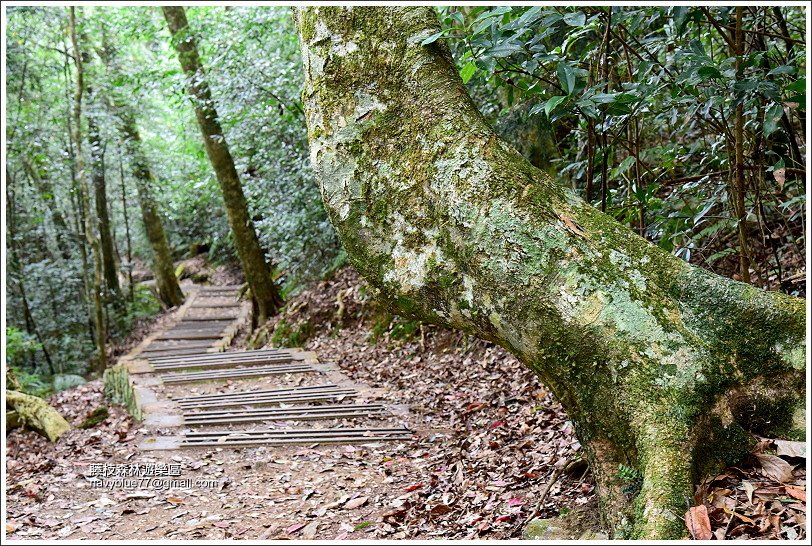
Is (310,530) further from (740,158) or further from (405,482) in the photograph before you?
(740,158)

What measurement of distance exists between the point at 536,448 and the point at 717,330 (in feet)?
5.76

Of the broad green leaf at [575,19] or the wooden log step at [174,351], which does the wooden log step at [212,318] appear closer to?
the wooden log step at [174,351]

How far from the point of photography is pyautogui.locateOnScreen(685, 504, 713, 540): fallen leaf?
2045mm

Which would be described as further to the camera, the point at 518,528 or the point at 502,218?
the point at 518,528

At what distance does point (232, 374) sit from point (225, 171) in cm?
500

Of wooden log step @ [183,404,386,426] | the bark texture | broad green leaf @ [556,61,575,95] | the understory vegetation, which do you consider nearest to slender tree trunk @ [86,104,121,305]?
the bark texture

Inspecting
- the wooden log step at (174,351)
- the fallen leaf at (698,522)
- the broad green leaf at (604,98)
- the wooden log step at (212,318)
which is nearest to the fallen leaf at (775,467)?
the fallen leaf at (698,522)

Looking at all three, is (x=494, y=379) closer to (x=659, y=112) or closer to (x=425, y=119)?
(x=659, y=112)

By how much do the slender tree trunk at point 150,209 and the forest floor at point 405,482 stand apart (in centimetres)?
986

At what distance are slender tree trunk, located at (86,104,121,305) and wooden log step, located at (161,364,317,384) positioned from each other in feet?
24.5

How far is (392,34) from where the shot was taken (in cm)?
279

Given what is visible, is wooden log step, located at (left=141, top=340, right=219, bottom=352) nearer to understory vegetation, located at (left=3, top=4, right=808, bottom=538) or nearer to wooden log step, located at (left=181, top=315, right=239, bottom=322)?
wooden log step, located at (left=181, top=315, right=239, bottom=322)

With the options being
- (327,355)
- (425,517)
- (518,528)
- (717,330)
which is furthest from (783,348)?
(327,355)

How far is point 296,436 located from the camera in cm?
494
